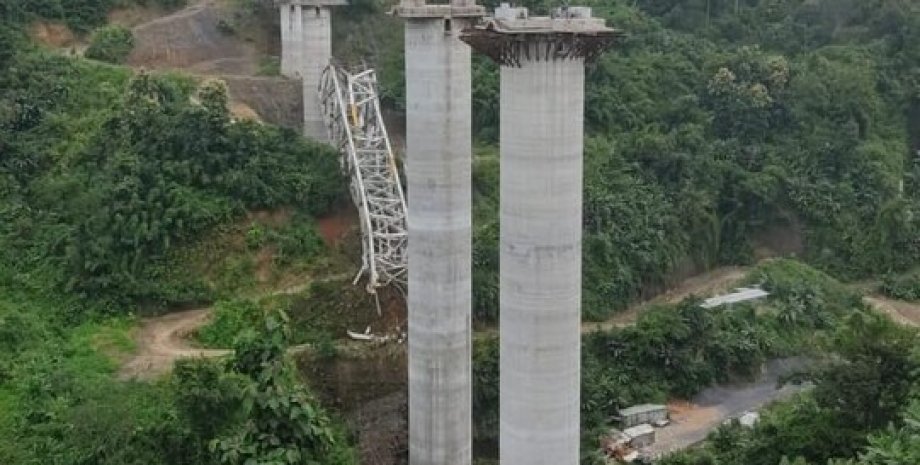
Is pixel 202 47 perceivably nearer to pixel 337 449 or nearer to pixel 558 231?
pixel 337 449

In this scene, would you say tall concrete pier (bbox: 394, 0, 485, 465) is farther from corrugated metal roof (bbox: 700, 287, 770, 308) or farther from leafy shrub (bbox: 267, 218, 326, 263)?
corrugated metal roof (bbox: 700, 287, 770, 308)

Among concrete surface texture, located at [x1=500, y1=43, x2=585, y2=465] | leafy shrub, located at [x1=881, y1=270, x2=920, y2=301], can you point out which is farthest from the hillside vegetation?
concrete surface texture, located at [x1=500, y1=43, x2=585, y2=465]

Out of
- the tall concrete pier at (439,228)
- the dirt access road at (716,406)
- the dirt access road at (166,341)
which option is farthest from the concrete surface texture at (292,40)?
the dirt access road at (716,406)

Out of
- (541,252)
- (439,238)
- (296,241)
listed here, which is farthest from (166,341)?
(541,252)

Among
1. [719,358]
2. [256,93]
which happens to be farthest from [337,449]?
[256,93]

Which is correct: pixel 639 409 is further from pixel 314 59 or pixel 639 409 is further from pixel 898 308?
pixel 314 59

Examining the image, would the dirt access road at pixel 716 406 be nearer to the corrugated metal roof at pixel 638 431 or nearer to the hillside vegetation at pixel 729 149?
the corrugated metal roof at pixel 638 431
